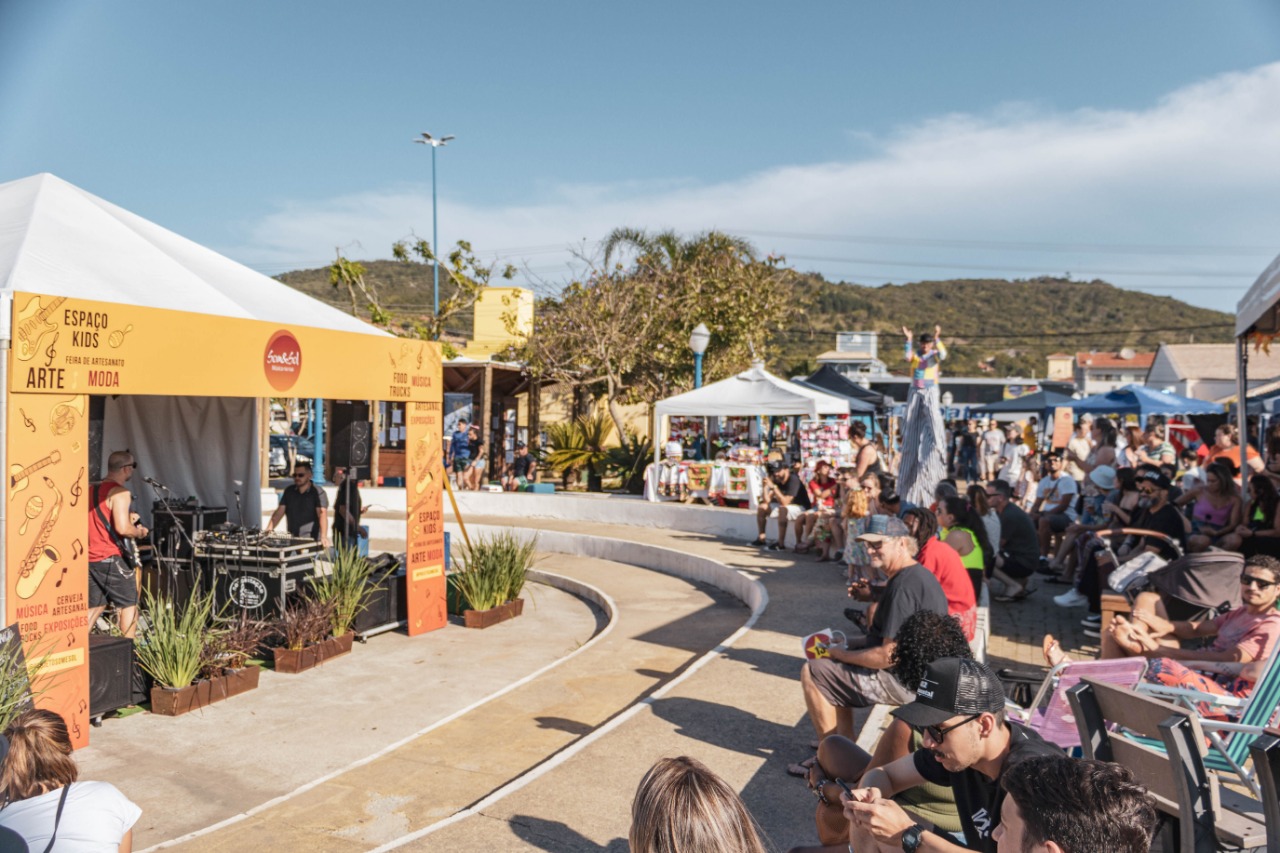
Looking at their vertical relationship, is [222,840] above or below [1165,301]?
below

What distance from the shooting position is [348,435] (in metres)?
11.2

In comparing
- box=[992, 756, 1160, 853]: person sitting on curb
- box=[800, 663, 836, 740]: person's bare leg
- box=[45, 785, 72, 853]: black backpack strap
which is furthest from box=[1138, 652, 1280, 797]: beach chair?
box=[45, 785, 72, 853]: black backpack strap

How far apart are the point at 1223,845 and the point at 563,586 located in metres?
10.1

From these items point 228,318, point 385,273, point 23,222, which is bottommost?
point 228,318

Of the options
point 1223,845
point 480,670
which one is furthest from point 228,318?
point 1223,845

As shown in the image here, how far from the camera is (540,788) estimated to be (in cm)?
499

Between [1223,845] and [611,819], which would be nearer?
[1223,845]

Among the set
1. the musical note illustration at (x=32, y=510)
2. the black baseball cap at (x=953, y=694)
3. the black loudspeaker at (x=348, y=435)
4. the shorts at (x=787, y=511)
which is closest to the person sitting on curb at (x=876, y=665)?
the black baseball cap at (x=953, y=694)

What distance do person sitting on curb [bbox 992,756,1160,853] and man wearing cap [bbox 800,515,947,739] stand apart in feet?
8.56

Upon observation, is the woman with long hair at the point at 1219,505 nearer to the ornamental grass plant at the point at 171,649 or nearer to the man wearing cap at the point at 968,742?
the man wearing cap at the point at 968,742

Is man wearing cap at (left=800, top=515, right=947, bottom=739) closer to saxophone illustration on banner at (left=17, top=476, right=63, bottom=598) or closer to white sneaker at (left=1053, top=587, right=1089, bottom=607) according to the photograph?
saxophone illustration on banner at (left=17, top=476, right=63, bottom=598)

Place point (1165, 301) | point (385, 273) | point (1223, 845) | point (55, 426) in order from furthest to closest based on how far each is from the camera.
Answer: point (1165, 301), point (385, 273), point (55, 426), point (1223, 845)

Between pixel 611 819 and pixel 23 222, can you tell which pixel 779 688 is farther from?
pixel 23 222

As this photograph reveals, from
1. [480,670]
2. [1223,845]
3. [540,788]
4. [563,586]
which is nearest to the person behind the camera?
[1223,845]
